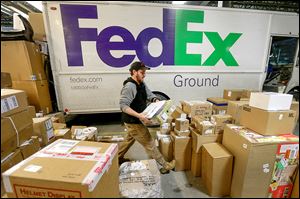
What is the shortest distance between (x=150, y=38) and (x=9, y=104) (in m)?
2.48

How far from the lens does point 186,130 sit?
2.14 m

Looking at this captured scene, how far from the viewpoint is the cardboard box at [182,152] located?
2.11 metres

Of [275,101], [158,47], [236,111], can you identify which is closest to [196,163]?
[236,111]

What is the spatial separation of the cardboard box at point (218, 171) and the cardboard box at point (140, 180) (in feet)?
1.80

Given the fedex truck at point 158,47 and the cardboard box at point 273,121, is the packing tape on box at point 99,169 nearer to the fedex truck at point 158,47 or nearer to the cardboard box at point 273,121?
the cardboard box at point 273,121

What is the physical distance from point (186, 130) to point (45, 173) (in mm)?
A: 1649

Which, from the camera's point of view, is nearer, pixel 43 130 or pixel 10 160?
pixel 10 160

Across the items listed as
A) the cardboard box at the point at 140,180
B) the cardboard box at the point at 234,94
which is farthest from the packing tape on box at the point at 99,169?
the cardboard box at the point at 234,94

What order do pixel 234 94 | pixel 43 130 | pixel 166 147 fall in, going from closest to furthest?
pixel 43 130 < pixel 166 147 < pixel 234 94

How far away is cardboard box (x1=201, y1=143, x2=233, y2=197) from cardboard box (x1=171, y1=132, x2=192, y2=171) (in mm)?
390

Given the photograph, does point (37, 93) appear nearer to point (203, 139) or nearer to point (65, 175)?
point (65, 175)

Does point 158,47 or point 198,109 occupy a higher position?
point 158,47

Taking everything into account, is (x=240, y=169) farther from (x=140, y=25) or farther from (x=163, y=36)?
(x=140, y=25)

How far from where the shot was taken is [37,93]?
277 cm
